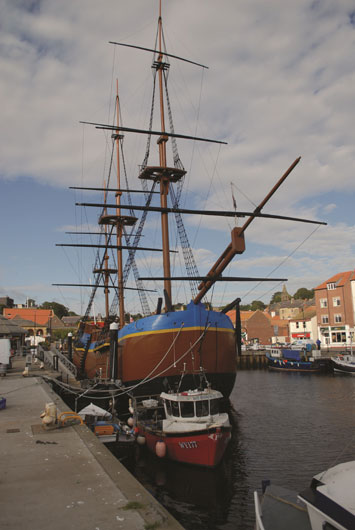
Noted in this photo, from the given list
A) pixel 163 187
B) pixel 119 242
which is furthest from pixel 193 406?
pixel 119 242

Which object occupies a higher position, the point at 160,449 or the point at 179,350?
the point at 179,350

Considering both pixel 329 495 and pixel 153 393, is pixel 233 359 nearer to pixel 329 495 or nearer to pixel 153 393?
pixel 153 393

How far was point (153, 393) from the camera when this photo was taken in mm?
20797

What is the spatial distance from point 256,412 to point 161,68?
24.8m

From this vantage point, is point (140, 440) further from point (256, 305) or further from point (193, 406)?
point (256, 305)

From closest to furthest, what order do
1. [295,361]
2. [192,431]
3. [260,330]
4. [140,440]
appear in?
[192,431], [140,440], [295,361], [260,330]

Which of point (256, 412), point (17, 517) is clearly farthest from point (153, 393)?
point (17, 517)

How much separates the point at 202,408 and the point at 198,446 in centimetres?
128

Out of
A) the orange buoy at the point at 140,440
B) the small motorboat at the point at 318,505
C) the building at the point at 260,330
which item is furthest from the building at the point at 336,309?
the small motorboat at the point at 318,505

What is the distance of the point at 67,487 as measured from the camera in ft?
Answer: 22.5

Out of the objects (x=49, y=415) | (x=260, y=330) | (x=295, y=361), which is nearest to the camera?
(x=49, y=415)

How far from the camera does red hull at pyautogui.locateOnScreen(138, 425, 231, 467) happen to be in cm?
1381

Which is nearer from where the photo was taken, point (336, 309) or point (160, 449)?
point (160, 449)

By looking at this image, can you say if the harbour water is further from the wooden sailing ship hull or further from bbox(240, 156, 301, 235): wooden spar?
bbox(240, 156, 301, 235): wooden spar
